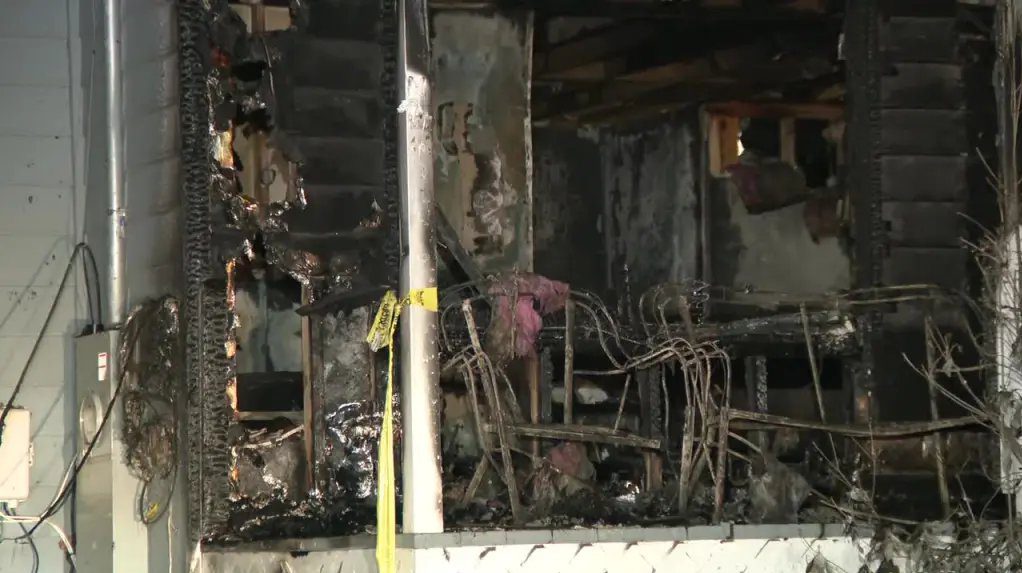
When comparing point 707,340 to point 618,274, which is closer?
point 707,340

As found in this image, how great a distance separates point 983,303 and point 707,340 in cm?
115

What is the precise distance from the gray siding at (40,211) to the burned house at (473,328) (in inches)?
7.8

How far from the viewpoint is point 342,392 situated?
4.57 meters

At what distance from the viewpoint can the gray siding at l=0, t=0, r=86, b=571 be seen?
5086mm

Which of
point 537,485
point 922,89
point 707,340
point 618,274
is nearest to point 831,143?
point 618,274

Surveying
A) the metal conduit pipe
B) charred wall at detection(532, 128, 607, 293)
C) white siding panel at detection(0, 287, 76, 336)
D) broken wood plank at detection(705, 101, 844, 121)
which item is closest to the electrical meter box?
white siding panel at detection(0, 287, 76, 336)

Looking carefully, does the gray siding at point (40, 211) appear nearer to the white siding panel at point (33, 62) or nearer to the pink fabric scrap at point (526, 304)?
the white siding panel at point (33, 62)

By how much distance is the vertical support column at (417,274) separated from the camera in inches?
166

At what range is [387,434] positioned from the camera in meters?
4.28

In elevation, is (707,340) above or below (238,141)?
below

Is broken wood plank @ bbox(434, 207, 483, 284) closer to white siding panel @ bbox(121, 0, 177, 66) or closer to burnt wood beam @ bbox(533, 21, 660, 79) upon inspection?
white siding panel @ bbox(121, 0, 177, 66)

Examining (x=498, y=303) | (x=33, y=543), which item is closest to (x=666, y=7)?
(x=498, y=303)

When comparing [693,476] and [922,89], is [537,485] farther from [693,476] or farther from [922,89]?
[922,89]

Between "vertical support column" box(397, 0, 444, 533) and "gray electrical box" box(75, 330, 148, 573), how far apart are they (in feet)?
3.73
